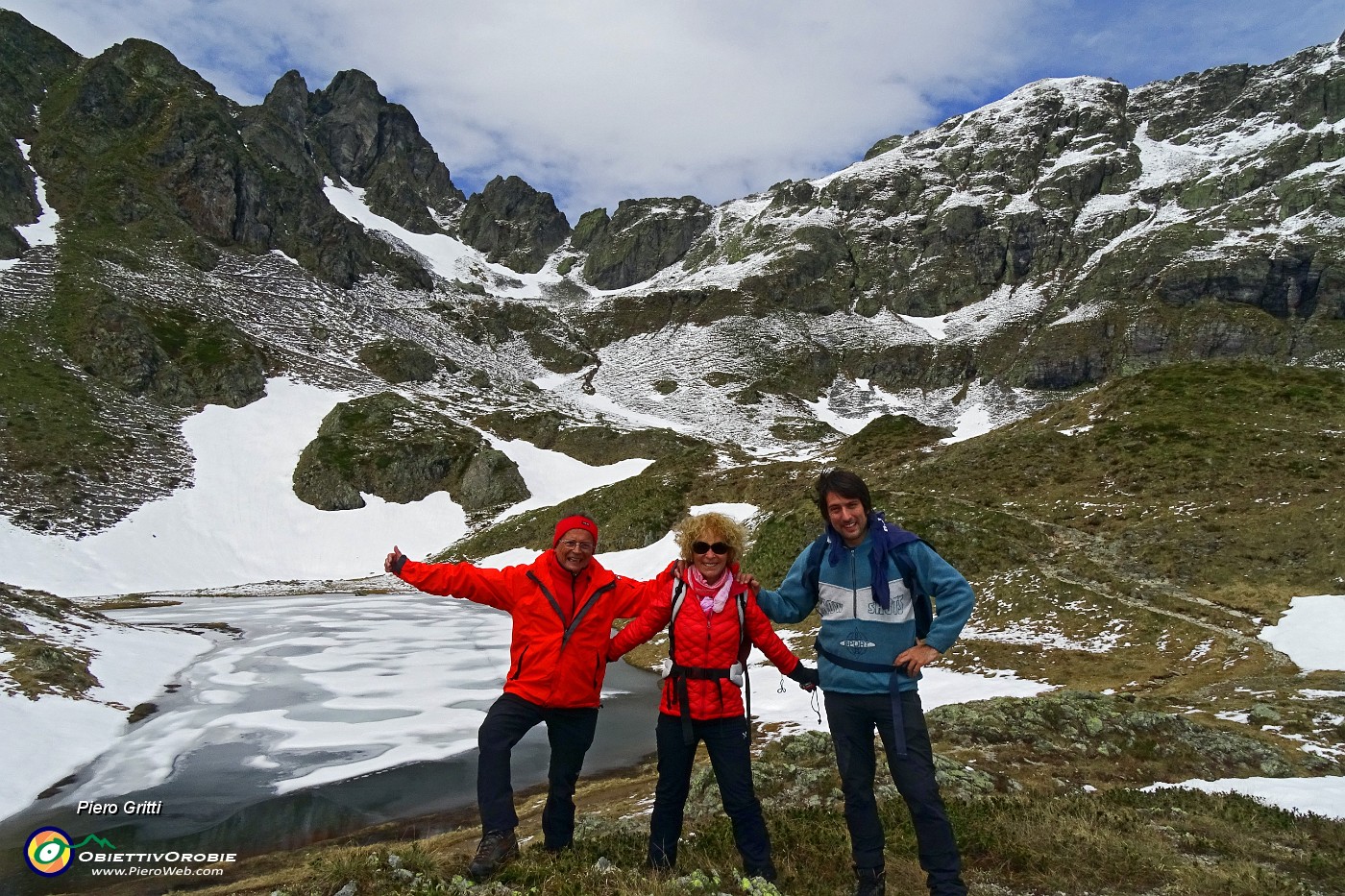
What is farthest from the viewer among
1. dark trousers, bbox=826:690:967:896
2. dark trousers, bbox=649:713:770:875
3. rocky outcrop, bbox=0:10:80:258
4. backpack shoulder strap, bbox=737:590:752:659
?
rocky outcrop, bbox=0:10:80:258

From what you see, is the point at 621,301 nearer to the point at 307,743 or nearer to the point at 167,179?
the point at 167,179

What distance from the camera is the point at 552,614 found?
21.5 ft

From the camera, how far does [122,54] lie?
15388cm

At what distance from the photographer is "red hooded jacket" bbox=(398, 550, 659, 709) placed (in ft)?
21.2

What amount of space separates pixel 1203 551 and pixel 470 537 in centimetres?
6011

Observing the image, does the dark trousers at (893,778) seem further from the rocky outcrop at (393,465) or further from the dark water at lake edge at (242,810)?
the rocky outcrop at (393,465)

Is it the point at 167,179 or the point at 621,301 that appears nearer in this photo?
the point at 167,179

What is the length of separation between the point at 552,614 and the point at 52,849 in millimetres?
10296

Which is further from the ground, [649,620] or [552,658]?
[649,620]

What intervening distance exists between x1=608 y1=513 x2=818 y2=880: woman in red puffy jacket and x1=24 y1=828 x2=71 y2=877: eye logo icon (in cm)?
978

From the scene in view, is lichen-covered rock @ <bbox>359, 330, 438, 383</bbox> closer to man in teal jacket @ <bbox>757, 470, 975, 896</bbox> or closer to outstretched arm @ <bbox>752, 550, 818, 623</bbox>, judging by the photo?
outstretched arm @ <bbox>752, 550, 818, 623</bbox>

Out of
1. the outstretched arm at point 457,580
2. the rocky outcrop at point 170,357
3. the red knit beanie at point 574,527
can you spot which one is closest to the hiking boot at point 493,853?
the outstretched arm at point 457,580

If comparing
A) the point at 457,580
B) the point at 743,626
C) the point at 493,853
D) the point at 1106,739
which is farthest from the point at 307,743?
the point at 1106,739

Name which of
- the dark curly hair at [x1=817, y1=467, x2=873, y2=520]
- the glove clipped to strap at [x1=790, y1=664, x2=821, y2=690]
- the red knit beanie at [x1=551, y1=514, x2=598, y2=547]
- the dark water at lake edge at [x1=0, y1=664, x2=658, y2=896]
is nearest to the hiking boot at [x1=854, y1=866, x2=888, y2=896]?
the glove clipped to strap at [x1=790, y1=664, x2=821, y2=690]
